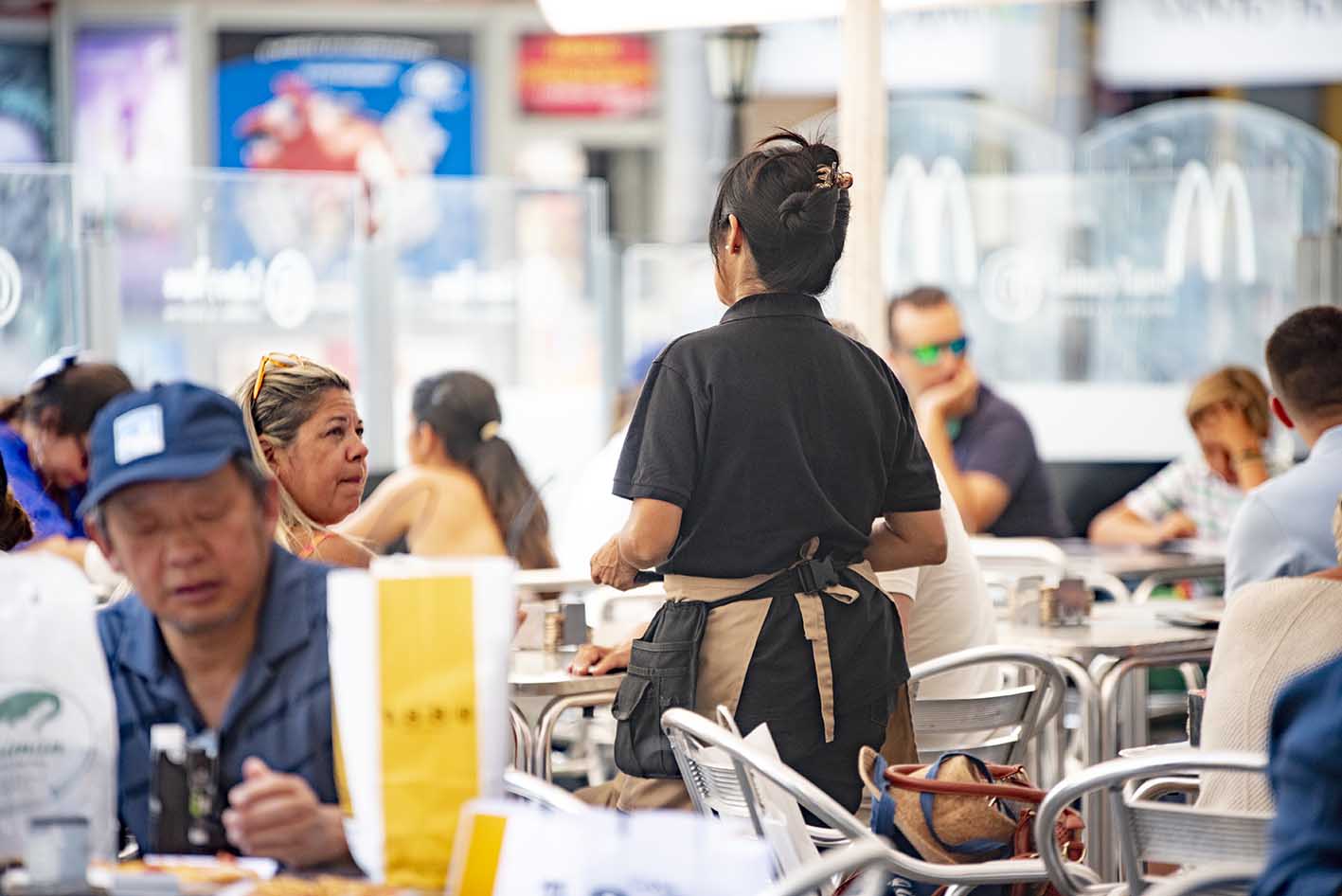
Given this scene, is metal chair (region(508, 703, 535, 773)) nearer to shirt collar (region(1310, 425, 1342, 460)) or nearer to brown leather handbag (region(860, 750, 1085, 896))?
brown leather handbag (region(860, 750, 1085, 896))

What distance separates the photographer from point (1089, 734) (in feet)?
13.2

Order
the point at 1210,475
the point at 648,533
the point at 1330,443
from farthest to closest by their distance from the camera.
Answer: the point at 1210,475, the point at 1330,443, the point at 648,533

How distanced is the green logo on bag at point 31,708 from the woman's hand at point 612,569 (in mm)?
1179

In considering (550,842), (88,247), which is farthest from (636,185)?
(550,842)

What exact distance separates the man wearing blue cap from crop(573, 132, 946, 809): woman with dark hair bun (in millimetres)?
899

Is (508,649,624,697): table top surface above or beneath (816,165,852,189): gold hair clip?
beneath

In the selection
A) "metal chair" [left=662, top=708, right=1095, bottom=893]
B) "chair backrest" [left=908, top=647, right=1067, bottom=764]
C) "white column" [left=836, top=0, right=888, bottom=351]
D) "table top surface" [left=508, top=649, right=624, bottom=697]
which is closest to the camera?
"metal chair" [left=662, top=708, right=1095, bottom=893]

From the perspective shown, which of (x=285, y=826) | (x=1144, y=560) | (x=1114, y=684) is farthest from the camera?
(x=1144, y=560)

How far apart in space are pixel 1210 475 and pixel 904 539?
3.89 meters

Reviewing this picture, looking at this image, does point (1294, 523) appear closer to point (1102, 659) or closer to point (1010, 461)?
point (1102, 659)

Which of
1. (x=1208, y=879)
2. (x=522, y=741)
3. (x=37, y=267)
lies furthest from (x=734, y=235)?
(x=37, y=267)

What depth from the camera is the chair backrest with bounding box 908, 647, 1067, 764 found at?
11.3 ft

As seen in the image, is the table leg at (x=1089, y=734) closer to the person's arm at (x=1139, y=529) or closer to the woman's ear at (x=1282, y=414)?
the woman's ear at (x=1282, y=414)

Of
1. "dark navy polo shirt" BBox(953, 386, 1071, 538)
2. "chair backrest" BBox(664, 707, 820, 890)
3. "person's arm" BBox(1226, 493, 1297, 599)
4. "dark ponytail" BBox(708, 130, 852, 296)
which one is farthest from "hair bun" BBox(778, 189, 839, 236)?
"dark navy polo shirt" BBox(953, 386, 1071, 538)
